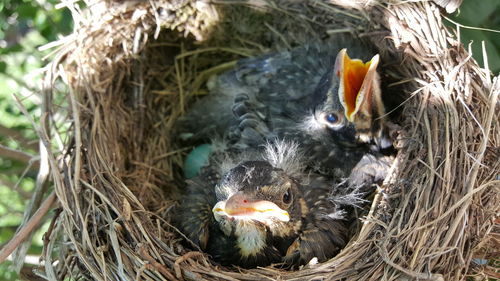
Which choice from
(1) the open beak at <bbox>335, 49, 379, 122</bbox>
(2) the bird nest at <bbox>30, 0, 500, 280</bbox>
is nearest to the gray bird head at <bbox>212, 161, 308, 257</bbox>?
(2) the bird nest at <bbox>30, 0, 500, 280</bbox>

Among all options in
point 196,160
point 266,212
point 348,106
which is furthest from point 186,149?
point 266,212

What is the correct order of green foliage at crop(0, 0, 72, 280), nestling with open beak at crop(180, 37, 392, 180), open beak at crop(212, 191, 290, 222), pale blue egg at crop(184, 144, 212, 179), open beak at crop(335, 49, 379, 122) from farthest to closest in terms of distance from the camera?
pale blue egg at crop(184, 144, 212, 179), green foliage at crop(0, 0, 72, 280), nestling with open beak at crop(180, 37, 392, 180), open beak at crop(335, 49, 379, 122), open beak at crop(212, 191, 290, 222)

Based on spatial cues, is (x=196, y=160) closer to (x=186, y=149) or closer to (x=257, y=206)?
(x=186, y=149)

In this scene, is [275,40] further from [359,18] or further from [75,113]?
[75,113]

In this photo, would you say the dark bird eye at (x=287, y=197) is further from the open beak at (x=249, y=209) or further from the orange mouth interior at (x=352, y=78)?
the orange mouth interior at (x=352, y=78)

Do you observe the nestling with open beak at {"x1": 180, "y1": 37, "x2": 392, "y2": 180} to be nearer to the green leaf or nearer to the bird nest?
the bird nest

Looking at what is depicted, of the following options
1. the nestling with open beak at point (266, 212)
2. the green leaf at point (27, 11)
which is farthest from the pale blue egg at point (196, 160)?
the green leaf at point (27, 11)

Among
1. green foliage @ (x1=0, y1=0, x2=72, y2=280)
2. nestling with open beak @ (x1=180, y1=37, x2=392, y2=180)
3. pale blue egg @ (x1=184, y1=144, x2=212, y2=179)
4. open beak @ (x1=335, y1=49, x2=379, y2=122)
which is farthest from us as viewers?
pale blue egg @ (x1=184, y1=144, x2=212, y2=179)

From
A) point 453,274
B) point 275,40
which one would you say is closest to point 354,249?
point 453,274
